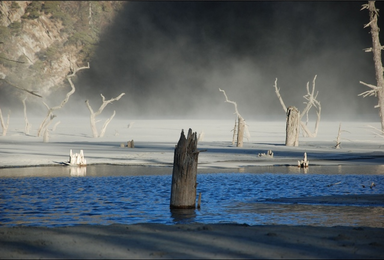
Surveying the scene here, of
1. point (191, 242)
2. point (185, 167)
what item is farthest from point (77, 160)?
point (191, 242)

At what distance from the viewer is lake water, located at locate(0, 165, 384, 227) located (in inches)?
306

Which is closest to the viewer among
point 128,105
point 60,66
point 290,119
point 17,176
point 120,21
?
point 17,176

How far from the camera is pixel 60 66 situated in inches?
3487

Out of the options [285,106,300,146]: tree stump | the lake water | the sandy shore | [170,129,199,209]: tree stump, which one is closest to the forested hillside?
[285,106,300,146]: tree stump

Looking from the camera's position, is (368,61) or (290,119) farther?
(368,61)

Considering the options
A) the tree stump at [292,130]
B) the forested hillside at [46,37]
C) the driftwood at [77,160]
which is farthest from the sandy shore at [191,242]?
the forested hillside at [46,37]

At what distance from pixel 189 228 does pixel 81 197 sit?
394 cm

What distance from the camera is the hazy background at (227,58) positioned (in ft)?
307

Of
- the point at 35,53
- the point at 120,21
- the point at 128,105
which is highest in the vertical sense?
the point at 120,21

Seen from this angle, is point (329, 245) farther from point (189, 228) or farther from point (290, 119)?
point (290, 119)

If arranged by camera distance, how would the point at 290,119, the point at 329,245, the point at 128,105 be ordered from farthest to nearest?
the point at 128,105, the point at 290,119, the point at 329,245

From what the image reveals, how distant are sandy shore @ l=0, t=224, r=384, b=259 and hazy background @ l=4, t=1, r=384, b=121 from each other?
85.4 meters

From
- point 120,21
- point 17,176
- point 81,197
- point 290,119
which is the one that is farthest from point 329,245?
point 120,21

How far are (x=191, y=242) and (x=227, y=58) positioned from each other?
9685 cm
